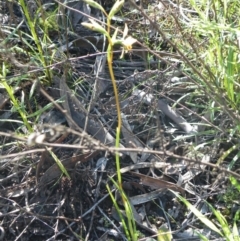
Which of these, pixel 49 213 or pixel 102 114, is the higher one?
pixel 102 114

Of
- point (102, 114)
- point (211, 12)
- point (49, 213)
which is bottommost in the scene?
point (49, 213)

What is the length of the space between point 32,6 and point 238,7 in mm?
968

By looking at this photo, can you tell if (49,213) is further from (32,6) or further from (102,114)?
(32,6)

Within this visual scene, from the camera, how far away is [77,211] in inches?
83.4

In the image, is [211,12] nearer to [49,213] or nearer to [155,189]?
[155,189]

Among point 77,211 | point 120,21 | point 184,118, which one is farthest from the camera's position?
point 120,21

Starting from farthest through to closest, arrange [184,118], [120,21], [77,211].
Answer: [120,21] → [184,118] → [77,211]

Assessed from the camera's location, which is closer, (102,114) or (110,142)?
(110,142)

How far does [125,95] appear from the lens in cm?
238

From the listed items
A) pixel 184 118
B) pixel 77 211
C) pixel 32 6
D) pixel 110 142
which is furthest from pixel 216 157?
pixel 32 6

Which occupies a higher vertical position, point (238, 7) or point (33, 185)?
point (238, 7)

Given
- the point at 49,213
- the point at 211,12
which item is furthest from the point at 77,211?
the point at 211,12

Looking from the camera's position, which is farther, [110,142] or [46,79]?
[46,79]

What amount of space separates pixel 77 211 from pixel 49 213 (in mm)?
101
